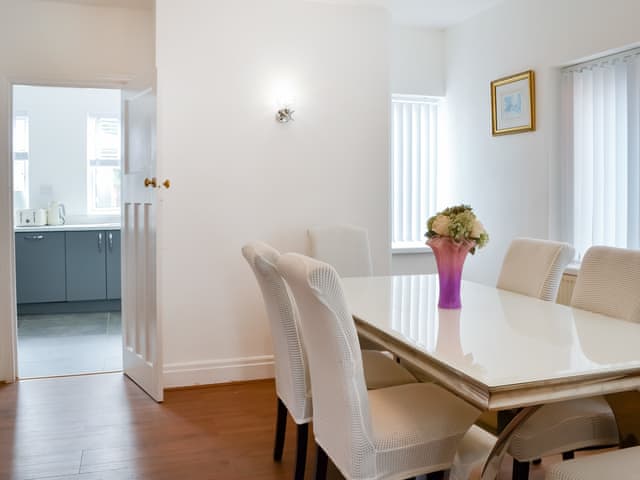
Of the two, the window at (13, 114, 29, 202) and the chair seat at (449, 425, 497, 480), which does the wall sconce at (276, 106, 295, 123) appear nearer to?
the chair seat at (449, 425, 497, 480)

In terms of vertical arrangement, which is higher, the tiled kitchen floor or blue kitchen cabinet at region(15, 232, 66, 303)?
blue kitchen cabinet at region(15, 232, 66, 303)

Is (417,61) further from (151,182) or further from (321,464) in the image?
(321,464)

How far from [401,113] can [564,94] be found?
57.3 inches

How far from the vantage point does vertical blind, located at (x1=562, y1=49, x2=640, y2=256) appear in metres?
3.49

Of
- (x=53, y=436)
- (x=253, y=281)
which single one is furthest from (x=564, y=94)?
(x=53, y=436)

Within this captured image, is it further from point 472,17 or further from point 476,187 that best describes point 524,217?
point 472,17

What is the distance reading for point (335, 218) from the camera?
4.24 m

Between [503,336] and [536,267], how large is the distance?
3.16 feet

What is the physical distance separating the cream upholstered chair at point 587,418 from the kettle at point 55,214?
5470 millimetres

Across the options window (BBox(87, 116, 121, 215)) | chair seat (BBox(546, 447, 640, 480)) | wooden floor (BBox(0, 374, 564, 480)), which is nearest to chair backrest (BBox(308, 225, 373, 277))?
wooden floor (BBox(0, 374, 564, 480))

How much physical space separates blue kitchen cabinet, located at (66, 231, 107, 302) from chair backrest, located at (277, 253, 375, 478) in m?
4.68

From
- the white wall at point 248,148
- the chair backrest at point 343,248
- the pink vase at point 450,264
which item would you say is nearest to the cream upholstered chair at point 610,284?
the pink vase at point 450,264

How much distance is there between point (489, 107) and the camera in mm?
4543

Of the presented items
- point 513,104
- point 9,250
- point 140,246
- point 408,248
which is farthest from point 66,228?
point 513,104
